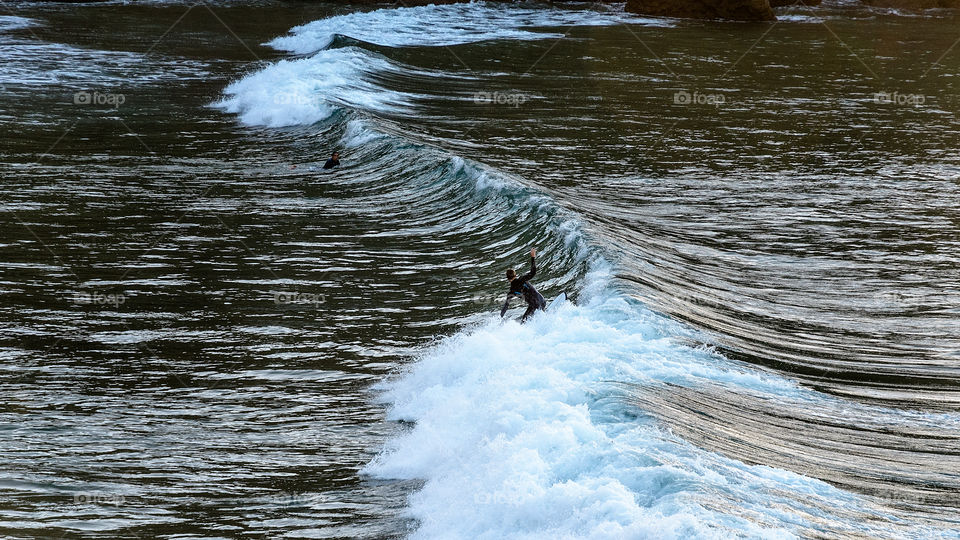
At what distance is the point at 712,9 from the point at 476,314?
54.2 m

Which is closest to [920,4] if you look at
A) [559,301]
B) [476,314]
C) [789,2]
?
[789,2]

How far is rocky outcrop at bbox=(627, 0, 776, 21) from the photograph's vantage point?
6688 cm

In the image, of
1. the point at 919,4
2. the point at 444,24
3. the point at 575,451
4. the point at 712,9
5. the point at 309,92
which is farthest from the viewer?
the point at 919,4

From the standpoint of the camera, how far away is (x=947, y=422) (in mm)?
14047

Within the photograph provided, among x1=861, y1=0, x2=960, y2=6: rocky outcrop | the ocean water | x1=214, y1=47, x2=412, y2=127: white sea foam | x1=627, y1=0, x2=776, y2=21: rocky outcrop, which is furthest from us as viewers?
x1=861, y1=0, x2=960, y2=6: rocky outcrop

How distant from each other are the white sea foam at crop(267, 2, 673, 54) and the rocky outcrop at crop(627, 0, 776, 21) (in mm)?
1801

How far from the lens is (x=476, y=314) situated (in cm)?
1845

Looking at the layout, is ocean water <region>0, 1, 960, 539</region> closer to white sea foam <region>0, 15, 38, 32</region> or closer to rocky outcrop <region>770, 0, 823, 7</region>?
white sea foam <region>0, 15, 38, 32</region>

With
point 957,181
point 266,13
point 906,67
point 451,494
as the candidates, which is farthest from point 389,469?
point 266,13

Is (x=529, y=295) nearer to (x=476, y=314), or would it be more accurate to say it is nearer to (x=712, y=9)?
(x=476, y=314)

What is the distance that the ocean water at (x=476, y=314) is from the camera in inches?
463

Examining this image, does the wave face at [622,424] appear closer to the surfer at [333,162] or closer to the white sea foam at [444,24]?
the surfer at [333,162]

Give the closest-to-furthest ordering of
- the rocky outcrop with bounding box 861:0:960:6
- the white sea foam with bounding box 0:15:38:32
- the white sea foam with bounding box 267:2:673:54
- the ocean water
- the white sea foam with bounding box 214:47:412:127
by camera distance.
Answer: the ocean water
the white sea foam with bounding box 214:47:412:127
the white sea foam with bounding box 267:2:673:54
the white sea foam with bounding box 0:15:38:32
the rocky outcrop with bounding box 861:0:960:6

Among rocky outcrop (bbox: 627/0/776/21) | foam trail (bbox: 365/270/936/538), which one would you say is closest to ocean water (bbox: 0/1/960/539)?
foam trail (bbox: 365/270/936/538)
